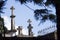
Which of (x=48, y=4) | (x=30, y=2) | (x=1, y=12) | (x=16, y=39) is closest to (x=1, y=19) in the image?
(x=1, y=12)

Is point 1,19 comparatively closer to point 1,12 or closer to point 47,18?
point 1,12

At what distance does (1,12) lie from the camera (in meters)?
7.25

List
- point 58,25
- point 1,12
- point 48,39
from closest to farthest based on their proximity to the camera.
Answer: point 1,12, point 58,25, point 48,39

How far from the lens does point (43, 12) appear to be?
318 inches

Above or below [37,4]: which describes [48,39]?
below

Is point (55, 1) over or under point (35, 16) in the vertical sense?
over

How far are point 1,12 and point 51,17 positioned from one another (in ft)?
5.94

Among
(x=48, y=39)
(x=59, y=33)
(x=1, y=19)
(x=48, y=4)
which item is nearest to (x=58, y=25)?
(x=59, y=33)

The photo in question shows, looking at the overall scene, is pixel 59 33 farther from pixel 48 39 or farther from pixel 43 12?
pixel 48 39

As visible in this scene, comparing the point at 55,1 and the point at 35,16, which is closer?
the point at 55,1

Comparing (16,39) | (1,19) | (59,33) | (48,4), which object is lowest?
(16,39)

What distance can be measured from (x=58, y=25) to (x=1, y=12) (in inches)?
76.9

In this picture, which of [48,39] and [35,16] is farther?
[48,39]

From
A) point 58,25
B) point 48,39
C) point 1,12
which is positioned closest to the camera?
point 1,12
